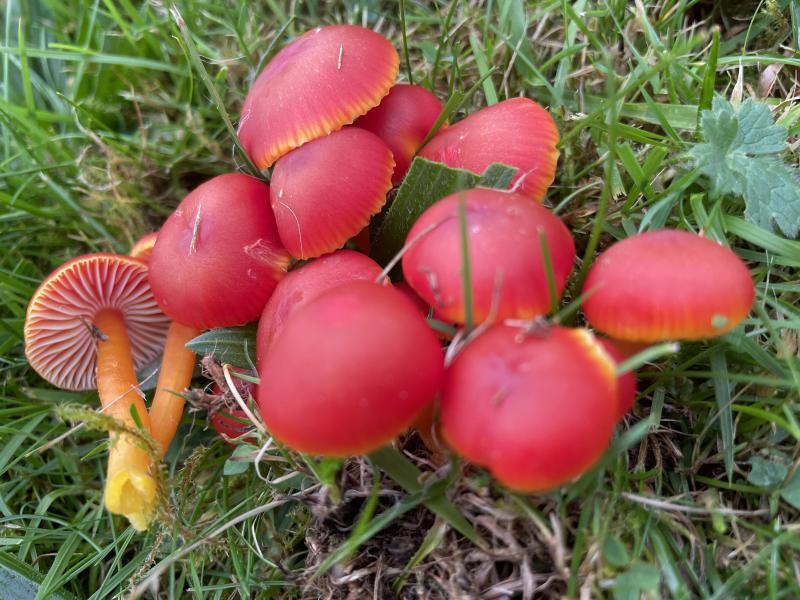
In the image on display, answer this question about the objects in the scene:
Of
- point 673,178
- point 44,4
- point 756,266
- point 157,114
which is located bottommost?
point 756,266

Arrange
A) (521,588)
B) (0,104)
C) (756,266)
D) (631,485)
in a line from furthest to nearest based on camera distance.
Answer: (0,104) → (756,266) → (631,485) → (521,588)

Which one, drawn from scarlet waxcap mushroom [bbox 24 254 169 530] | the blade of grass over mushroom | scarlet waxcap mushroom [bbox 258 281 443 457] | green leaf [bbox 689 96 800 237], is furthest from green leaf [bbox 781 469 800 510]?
scarlet waxcap mushroom [bbox 24 254 169 530]

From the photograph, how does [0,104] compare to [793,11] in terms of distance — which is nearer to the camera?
[793,11]

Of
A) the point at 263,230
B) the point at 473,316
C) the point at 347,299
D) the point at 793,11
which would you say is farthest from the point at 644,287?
the point at 793,11

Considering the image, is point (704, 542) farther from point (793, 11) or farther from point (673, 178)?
point (793, 11)

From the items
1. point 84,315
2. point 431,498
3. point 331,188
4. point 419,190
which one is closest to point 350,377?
point 431,498

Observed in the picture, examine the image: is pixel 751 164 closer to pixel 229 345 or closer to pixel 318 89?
pixel 318 89

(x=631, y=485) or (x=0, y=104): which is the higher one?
(x=0, y=104)
